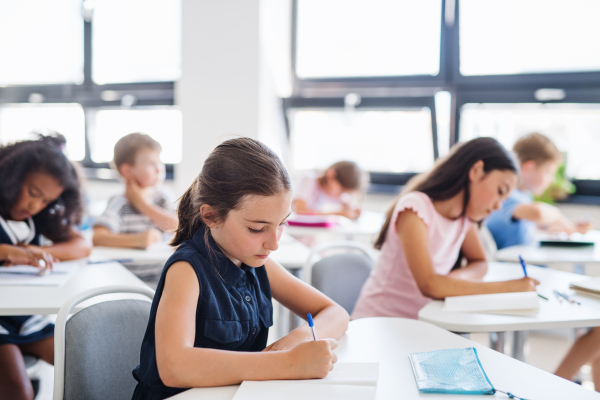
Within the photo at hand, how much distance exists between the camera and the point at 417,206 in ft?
5.53

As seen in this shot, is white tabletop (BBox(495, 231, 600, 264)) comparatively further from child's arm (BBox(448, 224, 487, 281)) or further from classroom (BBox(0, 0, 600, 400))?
child's arm (BBox(448, 224, 487, 281))

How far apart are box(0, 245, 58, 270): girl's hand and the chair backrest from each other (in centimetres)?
96

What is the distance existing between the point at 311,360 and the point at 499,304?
2.28 feet

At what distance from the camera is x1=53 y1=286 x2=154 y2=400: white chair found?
1.09m

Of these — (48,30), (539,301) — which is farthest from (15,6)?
(539,301)

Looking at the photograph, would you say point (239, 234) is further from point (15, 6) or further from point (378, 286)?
point (15, 6)

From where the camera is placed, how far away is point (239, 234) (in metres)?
1.08

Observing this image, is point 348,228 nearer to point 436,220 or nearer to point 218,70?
point 436,220

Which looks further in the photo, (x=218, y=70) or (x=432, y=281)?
(x=218, y=70)

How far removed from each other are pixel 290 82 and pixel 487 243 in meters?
2.47

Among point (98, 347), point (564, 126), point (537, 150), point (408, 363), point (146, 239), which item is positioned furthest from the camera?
point (564, 126)

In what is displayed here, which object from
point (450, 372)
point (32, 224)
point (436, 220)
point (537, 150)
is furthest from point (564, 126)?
point (32, 224)

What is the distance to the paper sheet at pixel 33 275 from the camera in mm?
1587

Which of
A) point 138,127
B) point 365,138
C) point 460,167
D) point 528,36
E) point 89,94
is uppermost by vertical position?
point 528,36
